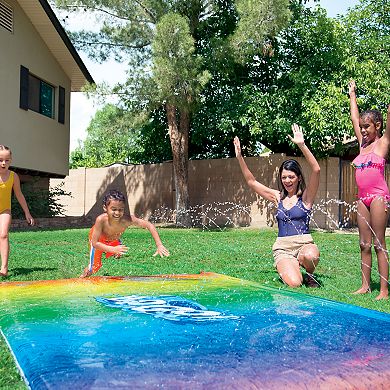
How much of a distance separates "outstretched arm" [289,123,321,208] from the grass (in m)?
0.89

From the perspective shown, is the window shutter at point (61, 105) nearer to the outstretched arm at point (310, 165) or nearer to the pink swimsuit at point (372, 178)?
the outstretched arm at point (310, 165)

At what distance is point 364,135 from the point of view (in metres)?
5.15

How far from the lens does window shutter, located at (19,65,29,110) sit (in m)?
14.6

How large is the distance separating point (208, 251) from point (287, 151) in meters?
9.30

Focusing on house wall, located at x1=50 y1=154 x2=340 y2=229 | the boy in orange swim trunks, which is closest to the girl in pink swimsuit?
the boy in orange swim trunks

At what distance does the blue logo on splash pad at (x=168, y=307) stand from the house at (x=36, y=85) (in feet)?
34.9

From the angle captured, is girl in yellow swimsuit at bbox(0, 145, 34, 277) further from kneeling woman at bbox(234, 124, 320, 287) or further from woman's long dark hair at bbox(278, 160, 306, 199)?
woman's long dark hair at bbox(278, 160, 306, 199)

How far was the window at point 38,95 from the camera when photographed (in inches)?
582

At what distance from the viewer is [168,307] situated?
3.98 m

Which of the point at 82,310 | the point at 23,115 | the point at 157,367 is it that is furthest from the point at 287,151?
the point at 157,367

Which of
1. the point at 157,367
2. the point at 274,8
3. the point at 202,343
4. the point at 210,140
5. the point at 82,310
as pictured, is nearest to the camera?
the point at 157,367

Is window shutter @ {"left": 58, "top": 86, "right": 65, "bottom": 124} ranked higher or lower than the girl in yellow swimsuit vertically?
higher

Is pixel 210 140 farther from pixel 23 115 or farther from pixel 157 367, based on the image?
pixel 157 367

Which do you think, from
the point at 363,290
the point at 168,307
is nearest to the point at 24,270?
the point at 168,307
